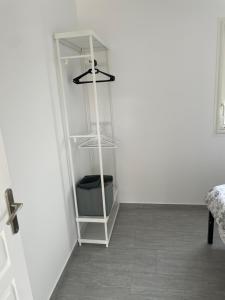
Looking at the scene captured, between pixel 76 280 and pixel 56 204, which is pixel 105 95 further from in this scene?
pixel 76 280

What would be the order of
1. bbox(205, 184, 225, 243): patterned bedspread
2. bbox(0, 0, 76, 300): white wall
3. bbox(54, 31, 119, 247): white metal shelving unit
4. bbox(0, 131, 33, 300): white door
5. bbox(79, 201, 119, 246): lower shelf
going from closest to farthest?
bbox(0, 131, 33, 300): white door → bbox(0, 0, 76, 300): white wall → bbox(205, 184, 225, 243): patterned bedspread → bbox(54, 31, 119, 247): white metal shelving unit → bbox(79, 201, 119, 246): lower shelf

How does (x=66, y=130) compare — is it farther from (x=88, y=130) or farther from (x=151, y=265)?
(x=151, y=265)

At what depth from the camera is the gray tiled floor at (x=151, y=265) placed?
1786 millimetres

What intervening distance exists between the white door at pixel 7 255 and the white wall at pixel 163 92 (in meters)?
1.87

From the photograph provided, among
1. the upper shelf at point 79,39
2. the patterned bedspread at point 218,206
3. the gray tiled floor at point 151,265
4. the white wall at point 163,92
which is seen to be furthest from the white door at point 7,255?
the white wall at point 163,92

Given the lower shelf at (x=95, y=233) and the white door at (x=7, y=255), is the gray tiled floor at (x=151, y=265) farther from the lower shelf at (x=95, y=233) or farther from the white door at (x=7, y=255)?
the white door at (x=7, y=255)

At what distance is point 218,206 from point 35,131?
4.95 feet

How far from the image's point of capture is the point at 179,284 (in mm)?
1831

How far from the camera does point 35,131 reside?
1.60 m

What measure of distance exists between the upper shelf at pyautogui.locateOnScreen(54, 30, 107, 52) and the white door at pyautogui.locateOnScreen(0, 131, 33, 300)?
1.19 meters

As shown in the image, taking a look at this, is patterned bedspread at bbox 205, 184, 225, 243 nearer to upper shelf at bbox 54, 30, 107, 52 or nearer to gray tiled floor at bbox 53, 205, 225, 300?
gray tiled floor at bbox 53, 205, 225, 300

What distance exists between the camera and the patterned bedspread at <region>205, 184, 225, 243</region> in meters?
1.77

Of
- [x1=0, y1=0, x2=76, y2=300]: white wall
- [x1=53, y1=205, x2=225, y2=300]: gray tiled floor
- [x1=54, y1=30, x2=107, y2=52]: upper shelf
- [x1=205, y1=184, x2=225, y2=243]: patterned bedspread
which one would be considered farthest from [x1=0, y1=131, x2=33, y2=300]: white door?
[x1=205, y1=184, x2=225, y2=243]: patterned bedspread

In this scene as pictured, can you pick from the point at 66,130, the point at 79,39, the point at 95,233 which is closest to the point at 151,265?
the point at 95,233
